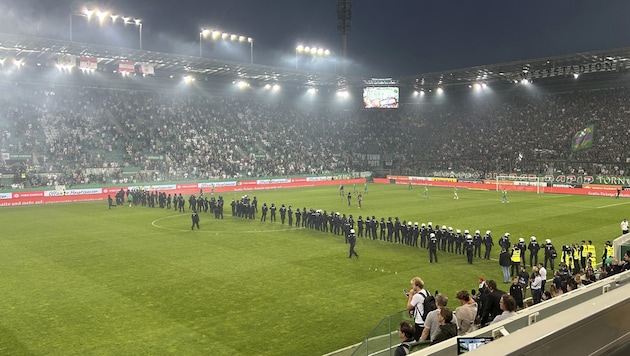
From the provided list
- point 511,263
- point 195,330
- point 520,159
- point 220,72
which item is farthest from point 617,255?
point 220,72

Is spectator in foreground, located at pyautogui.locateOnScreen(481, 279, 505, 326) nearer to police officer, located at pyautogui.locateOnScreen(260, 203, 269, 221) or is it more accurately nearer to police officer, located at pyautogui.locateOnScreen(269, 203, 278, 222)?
police officer, located at pyautogui.locateOnScreen(269, 203, 278, 222)

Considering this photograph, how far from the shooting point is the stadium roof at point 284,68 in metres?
46.8

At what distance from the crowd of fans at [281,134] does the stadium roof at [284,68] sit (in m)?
4.99

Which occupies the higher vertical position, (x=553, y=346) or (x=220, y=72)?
(x=220, y=72)

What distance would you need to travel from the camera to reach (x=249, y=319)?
1367 centimetres

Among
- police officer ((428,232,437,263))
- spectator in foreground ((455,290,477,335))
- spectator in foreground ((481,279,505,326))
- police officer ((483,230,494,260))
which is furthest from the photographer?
A: police officer ((483,230,494,260))

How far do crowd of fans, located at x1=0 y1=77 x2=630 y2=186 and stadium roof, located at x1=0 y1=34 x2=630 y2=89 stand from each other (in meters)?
4.99

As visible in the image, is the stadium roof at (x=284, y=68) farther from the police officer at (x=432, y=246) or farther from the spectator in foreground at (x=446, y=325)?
the spectator in foreground at (x=446, y=325)

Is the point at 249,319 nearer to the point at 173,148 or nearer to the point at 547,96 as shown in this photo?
the point at 173,148

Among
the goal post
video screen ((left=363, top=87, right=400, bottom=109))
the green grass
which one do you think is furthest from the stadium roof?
the green grass

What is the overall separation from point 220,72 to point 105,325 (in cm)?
5280

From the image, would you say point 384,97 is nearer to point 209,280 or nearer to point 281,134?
point 281,134

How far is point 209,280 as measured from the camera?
58.4 feet

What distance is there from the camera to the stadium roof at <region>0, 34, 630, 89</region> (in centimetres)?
4675
